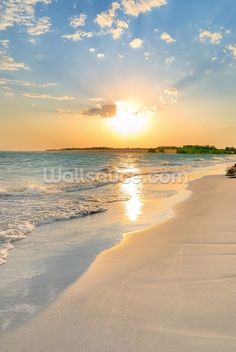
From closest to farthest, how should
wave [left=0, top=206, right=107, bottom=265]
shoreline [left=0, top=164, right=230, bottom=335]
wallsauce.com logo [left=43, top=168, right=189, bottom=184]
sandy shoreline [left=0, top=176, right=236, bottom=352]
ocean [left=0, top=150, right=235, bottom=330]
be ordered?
sandy shoreline [left=0, top=176, right=236, bottom=352] < shoreline [left=0, top=164, right=230, bottom=335] < ocean [left=0, top=150, right=235, bottom=330] < wave [left=0, top=206, right=107, bottom=265] < wallsauce.com logo [left=43, top=168, right=189, bottom=184]

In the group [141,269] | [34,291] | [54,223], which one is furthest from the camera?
[54,223]

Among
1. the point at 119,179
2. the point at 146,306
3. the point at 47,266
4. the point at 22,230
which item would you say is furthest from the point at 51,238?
the point at 119,179

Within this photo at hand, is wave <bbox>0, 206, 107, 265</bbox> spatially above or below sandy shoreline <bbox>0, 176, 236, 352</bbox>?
below

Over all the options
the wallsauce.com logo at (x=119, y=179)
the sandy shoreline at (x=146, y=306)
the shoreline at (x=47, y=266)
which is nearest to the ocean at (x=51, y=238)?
the shoreline at (x=47, y=266)

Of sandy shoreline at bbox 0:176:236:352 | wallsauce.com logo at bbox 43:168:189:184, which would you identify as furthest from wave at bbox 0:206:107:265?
wallsauce.com logo at bbox 43:168:189:184

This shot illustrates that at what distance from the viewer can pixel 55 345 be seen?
313 centimetres

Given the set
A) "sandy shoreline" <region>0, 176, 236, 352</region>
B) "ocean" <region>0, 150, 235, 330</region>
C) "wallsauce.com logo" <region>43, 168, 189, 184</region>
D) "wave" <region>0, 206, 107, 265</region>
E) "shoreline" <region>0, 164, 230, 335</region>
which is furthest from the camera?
"wallsauce.com logo" <region>43, 168, 189, 184</region>

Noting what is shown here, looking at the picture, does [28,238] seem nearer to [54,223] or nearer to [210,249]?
[54,223]

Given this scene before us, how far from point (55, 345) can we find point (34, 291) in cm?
151

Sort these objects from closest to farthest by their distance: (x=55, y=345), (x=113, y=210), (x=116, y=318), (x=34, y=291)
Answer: (x=55, y=345) → (x=116, y=318) → (x=34, y=291) → (x=113, y=210)

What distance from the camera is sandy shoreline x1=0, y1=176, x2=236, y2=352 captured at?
124 inches

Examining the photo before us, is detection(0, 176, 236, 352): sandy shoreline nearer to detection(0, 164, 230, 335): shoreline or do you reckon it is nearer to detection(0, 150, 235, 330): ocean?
detection(0, 164, 230, 335): shoreline

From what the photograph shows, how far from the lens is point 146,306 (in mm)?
3840

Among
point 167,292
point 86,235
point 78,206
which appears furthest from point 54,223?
point 167,292
